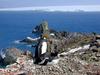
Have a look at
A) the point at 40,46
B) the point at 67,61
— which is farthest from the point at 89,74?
the point at 40,46

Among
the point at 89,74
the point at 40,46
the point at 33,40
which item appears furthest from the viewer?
the point at 33,40

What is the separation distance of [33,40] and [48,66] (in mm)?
51892

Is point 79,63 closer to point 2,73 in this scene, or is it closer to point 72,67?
point 72,67

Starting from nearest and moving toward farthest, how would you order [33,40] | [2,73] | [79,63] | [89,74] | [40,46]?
[89,74]
[79,63]
[2,73]
[40,46]
[33,40]

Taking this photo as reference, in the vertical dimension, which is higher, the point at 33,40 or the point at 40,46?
the point at 40,46

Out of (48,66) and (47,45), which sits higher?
(48,66)

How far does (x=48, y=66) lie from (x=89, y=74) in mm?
2169

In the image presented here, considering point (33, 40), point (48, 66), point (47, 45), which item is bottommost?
point (33, 40)

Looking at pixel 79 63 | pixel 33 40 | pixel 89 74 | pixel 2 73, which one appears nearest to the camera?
pixel 89 74

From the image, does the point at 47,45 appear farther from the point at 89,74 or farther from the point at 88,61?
the point at 89,74

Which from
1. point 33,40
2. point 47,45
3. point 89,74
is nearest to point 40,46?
point 47,45

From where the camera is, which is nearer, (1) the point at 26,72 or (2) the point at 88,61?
(1) the point at 26,72

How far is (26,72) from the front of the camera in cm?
1936

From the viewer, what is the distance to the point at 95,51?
76.6ft
